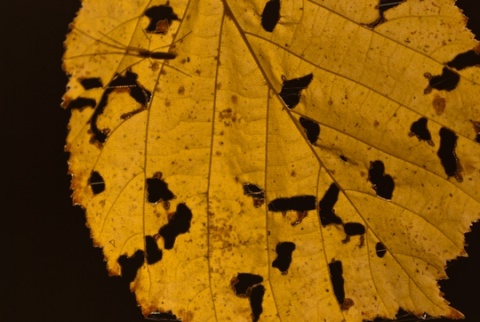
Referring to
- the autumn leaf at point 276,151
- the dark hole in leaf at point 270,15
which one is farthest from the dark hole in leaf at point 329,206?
the dark hole in leaf at point 270,15

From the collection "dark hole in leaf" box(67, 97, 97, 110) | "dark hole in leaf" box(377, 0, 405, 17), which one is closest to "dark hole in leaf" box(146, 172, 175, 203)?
"dark hole in leaf" box(67, 97, 97, 110)

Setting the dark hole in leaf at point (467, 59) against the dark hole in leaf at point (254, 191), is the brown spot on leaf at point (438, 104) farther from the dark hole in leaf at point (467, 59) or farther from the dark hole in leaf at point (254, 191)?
the dark hole in leaf at point (254, 191)

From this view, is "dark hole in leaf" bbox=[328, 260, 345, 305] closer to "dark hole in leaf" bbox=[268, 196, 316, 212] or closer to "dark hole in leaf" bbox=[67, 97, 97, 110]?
"dark hole in leaf" bbox=[268, 196, 316, 212]

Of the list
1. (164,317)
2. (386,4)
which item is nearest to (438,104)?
(386,4)

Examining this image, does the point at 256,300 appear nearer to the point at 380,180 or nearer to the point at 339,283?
the point at 339,283

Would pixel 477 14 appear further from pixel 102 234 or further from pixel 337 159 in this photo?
pixel 102 234

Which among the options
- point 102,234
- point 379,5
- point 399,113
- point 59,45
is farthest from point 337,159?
point 59,45

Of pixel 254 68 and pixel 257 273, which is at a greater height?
pixel 254 68
